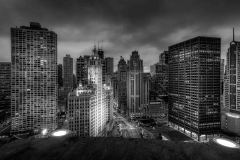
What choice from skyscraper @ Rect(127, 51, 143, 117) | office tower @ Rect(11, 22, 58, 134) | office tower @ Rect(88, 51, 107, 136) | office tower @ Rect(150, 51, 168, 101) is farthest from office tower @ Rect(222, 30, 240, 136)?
office tower @ Rect(11, 22, 58, 134)

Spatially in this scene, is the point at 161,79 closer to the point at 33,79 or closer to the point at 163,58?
the point at 163,58

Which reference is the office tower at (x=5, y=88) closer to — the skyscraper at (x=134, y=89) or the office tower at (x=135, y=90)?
the skyscraper at (x=134, y=89)

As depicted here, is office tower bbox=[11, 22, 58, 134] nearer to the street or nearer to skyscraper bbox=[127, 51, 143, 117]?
the street

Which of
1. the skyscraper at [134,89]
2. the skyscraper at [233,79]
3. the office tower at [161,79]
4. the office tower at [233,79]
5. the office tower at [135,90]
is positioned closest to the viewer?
the office tower at [233,79]

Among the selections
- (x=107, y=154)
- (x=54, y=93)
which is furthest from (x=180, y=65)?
(x=107, y=154)

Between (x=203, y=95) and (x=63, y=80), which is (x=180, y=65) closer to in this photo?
(x=203, y=95)

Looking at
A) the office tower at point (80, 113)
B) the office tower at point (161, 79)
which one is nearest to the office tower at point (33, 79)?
the office tower at point (80, 113)

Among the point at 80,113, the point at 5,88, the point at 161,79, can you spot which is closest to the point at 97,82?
the point at 80,113
